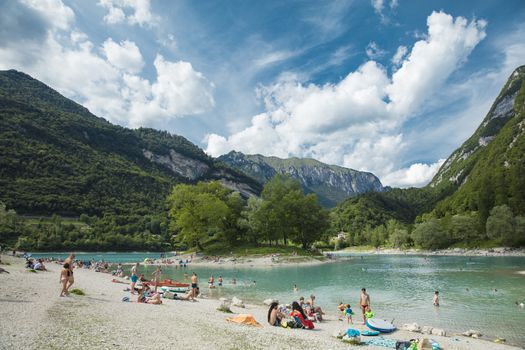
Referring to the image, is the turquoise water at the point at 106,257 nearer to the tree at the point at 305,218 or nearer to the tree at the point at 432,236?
the tree at the point at 305,218

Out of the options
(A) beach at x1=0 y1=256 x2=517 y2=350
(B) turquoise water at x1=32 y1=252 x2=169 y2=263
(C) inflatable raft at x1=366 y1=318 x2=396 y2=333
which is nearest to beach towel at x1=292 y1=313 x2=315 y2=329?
(A) beach at x1=0 y1=256 x2=517 y2=350

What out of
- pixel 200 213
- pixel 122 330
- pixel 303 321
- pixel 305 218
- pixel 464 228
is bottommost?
pixel 303 321

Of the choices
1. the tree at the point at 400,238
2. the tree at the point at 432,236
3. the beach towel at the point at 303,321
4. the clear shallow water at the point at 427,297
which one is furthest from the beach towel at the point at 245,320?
the tree at the point at 400,238

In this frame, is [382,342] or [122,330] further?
[382,342]

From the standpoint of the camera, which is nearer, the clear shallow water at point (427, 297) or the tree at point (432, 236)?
the clear shallow water at point (427, 297)

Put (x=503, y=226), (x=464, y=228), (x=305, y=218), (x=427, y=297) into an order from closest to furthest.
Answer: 1. (x=427, y=297)
2. (x=305, y=218)
3. (x=503, y=226)
4. (x=464, y=228)

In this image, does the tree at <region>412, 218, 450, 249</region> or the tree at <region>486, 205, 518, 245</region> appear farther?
the tree at <region>412, 218, 450, 249</region>

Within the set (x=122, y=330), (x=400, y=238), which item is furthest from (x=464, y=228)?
(x=122, y=330)

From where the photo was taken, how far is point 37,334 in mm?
12727

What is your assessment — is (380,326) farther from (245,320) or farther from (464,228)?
(464,228)

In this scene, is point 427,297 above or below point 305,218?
below

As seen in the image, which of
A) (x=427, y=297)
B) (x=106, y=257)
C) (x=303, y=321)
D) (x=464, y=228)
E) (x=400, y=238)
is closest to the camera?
(x=303, y=321)

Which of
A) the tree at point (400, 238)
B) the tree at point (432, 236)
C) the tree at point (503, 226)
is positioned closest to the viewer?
the tree at point (503, 226)

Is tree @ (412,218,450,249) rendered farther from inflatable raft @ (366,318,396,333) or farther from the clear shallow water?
inflatable raft @ (366,318,396,333)
